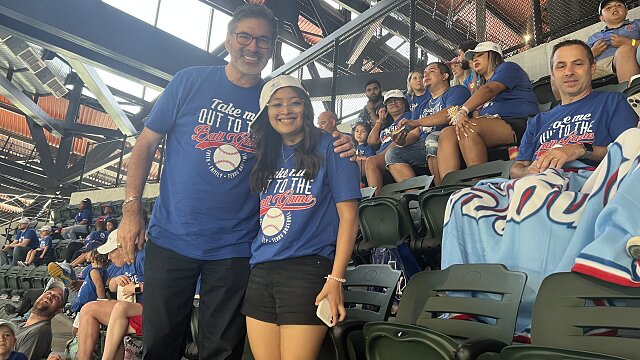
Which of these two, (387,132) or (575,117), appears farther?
(387,132)

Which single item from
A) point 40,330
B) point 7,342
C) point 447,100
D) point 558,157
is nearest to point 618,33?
point 447,100

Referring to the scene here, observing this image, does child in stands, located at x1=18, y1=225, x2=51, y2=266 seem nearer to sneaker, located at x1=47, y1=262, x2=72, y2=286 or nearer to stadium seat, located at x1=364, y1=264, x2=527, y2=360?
sneaker, located at x1=47, y1=262, x2=72, y2=286

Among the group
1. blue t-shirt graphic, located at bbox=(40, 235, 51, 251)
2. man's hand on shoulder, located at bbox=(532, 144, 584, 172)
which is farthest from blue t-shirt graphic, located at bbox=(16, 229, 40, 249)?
man's hand on shoulder, located at bbox=(532, 144, 584, 172)

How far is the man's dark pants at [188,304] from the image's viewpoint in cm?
162

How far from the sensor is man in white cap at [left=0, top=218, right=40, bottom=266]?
893 centimetres

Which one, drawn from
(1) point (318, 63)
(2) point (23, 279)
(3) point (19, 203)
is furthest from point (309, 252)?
(3) point (19, 203)

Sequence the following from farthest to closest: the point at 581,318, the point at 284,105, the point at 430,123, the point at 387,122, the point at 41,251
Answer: the point at 41,251
the point at 387,122
the point at 430,123
the point at 284,105
the point at 581,318

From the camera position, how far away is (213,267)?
1.67m

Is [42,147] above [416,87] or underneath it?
above

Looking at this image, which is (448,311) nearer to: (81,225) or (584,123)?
(584,123)

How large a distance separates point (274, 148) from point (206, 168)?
10.1 inches

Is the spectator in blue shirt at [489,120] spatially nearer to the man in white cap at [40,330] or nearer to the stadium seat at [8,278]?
the man in white cap at [40,330]

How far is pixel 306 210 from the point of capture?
1619 mm

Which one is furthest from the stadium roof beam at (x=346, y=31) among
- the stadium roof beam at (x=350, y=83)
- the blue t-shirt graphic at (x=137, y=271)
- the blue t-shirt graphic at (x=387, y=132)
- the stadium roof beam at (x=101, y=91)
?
the stadium roof beam at (x=101, y=91)
